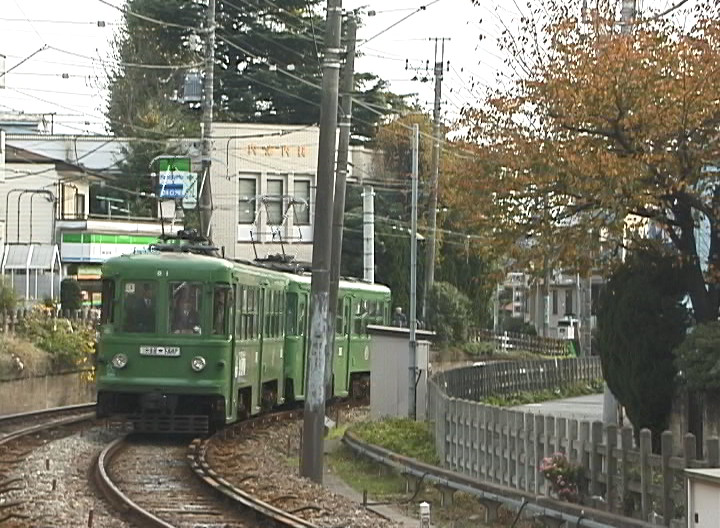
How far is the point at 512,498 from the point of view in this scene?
15.4 meters

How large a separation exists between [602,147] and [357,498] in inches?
195

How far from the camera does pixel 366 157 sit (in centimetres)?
6147

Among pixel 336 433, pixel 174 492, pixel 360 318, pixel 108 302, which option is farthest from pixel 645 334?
pixel 360 318

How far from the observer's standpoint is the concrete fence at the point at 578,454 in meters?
13.7

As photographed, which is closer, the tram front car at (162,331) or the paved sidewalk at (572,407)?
the tram front car at (162,331)

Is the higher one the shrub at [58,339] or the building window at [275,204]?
the building window at [275,204]

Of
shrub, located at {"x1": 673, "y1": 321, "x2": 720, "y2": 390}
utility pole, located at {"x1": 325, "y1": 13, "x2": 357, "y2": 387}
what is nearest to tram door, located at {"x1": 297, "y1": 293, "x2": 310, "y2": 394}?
utility pole, located at {"x1": 325, "y1": 13, "x2": 357, "y2": 387}

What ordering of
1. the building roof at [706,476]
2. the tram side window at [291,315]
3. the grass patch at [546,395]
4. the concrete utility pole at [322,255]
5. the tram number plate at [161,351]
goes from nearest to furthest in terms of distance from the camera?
the building roof at [706,476] < the concrete utility pole at [322,255] < the tram number plate at [161,351] < the tram side window at [291,315] < the grass patch at [546,395]

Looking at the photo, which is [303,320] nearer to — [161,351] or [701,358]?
[161,351]

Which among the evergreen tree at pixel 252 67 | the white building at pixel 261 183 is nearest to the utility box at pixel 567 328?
the evergreen tree at pixel 252 67

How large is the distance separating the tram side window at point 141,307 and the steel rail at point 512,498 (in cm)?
471

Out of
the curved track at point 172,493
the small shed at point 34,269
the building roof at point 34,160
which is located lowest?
the curved track at point 172,493

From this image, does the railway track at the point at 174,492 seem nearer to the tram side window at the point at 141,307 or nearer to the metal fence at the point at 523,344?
the tram side window at the point at 141,307

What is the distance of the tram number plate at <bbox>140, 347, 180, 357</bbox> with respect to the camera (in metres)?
23.5
